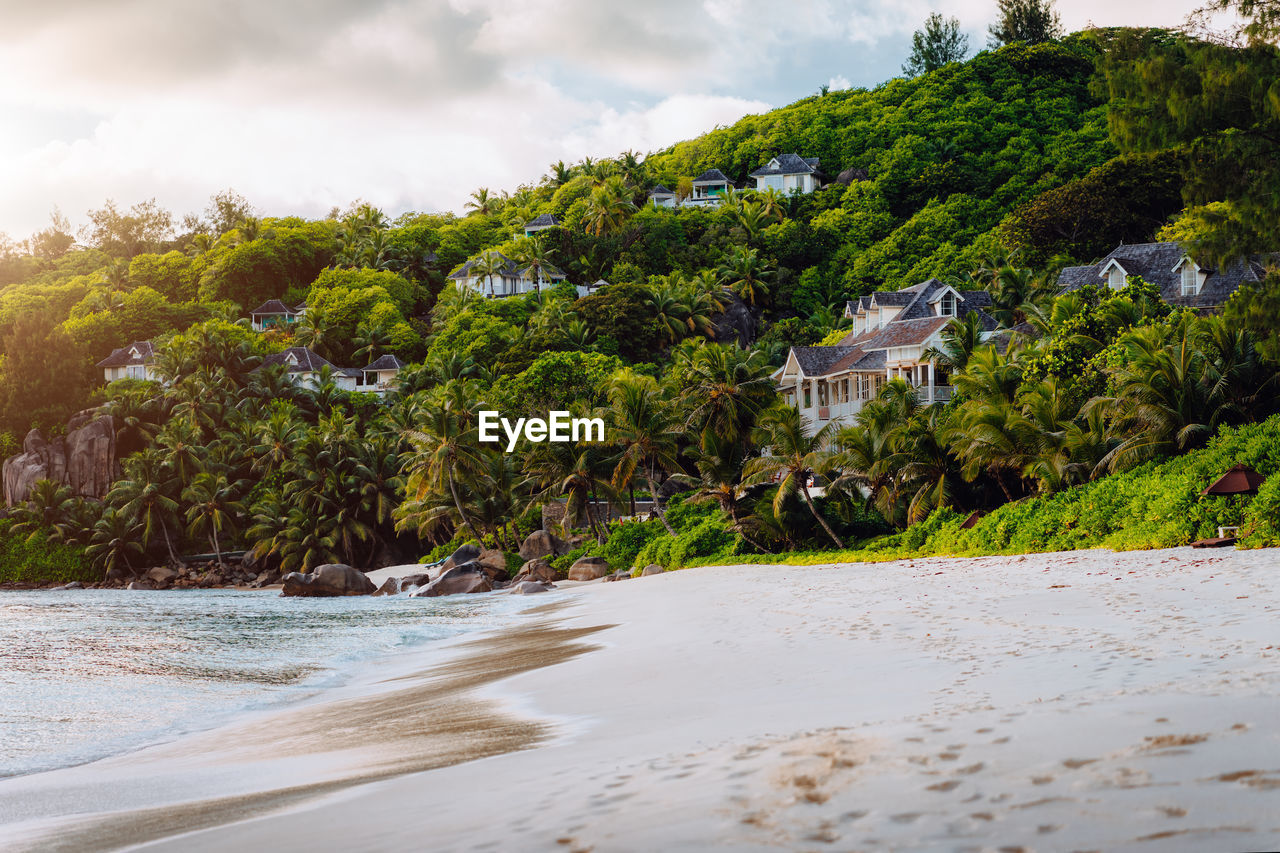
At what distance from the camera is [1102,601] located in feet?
39.5

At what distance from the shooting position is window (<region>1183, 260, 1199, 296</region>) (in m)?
→ 44.2

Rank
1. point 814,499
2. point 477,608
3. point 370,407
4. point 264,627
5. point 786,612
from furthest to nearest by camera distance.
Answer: point 370,407, point 814,499, point 477,608, point 264,627, point 786,612

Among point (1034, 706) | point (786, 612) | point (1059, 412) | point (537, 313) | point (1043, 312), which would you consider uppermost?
point (537, 313)

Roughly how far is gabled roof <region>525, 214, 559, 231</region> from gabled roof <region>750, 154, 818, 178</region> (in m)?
23.2

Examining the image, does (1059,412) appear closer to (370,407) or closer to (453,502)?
(453,502)

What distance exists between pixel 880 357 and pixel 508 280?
4932 cm

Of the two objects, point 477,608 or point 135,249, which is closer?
point 477,608

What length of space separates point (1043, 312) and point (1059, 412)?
494 inches

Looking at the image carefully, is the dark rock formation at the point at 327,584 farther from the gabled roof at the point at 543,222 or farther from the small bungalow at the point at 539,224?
the gabled roof at the point at 543,222

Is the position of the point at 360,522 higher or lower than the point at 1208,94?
lower

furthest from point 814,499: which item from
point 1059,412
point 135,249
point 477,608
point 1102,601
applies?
point 135,249

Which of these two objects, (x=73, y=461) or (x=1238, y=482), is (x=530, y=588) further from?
(x=73, y=461)
